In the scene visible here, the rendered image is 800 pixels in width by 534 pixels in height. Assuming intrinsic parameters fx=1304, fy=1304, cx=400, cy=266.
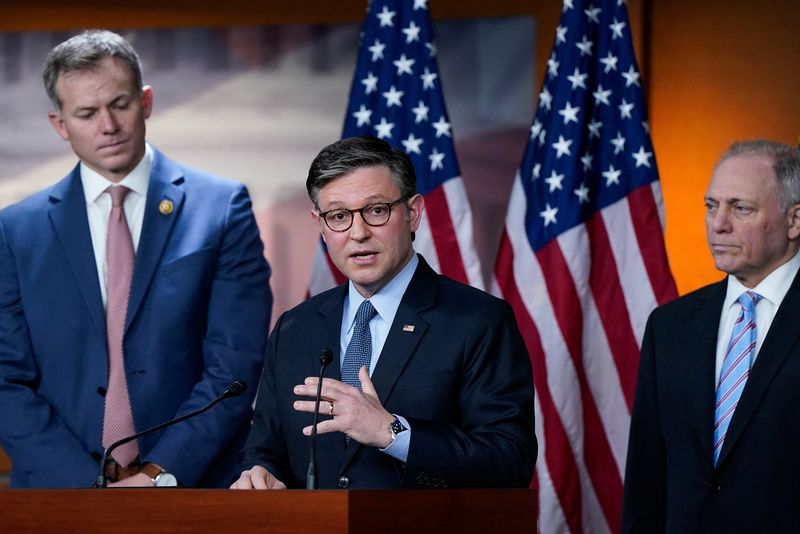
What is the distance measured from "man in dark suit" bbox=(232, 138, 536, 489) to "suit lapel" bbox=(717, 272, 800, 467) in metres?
0.67

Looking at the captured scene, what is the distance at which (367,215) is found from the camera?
305cm

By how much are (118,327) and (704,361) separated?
1.67 metres

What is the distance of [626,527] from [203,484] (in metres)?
1.20

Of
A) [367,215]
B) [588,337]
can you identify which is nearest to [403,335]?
[367,215]

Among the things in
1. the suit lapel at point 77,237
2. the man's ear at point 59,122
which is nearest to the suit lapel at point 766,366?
the suit lapel at point 77,237

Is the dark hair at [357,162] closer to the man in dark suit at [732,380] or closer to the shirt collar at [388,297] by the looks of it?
the shirt collar at [388,297]

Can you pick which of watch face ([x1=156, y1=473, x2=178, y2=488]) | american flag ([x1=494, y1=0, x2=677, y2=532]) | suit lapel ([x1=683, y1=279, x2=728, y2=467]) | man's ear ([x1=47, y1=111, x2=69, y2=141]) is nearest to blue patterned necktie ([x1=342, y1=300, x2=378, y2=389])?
watch face ([x1=156, y1=473, x2=178, y2=488])

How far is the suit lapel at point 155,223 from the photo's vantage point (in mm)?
3795

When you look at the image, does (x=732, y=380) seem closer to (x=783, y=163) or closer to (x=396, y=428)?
(x=783, y=163)

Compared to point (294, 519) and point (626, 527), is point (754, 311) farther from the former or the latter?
point (294, 519)

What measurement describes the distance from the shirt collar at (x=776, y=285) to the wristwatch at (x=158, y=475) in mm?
1582

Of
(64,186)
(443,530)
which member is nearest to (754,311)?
(443,530)

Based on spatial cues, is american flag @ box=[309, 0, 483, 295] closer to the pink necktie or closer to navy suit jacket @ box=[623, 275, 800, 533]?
the pink necktie

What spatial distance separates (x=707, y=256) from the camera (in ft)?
17.2
